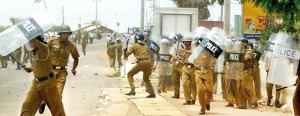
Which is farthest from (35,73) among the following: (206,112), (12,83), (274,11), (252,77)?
(12,83)

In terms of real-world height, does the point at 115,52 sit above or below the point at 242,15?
below

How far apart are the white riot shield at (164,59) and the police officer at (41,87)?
851cm

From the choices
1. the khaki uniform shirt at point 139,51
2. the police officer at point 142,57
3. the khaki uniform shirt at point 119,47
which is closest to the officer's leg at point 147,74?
the police officer at point 142,57

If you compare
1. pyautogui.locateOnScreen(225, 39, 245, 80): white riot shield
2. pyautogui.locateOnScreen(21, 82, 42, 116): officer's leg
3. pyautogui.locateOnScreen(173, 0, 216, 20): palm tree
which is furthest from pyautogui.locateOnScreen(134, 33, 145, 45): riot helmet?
pyautogui.locateOnScreen(173, 0, 216, 20): palm tree

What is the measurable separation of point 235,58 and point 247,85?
88cm

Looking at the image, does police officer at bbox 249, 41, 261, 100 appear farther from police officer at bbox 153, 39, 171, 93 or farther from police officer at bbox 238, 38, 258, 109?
police officer at bbox 153, 39, 171, 93

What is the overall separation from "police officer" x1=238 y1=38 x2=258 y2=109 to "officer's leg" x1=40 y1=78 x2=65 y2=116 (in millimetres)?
6200

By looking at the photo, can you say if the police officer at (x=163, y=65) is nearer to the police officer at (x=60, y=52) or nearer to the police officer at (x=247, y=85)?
the police officer at (x=247, y=85)

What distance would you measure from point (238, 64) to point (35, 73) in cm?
626

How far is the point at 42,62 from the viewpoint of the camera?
355 inches

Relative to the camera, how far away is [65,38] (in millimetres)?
11055

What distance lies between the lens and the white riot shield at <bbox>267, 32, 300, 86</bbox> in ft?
38.3

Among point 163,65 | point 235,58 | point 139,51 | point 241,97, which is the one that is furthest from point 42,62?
point 163,65

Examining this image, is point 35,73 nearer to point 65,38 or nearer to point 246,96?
point 65,38
